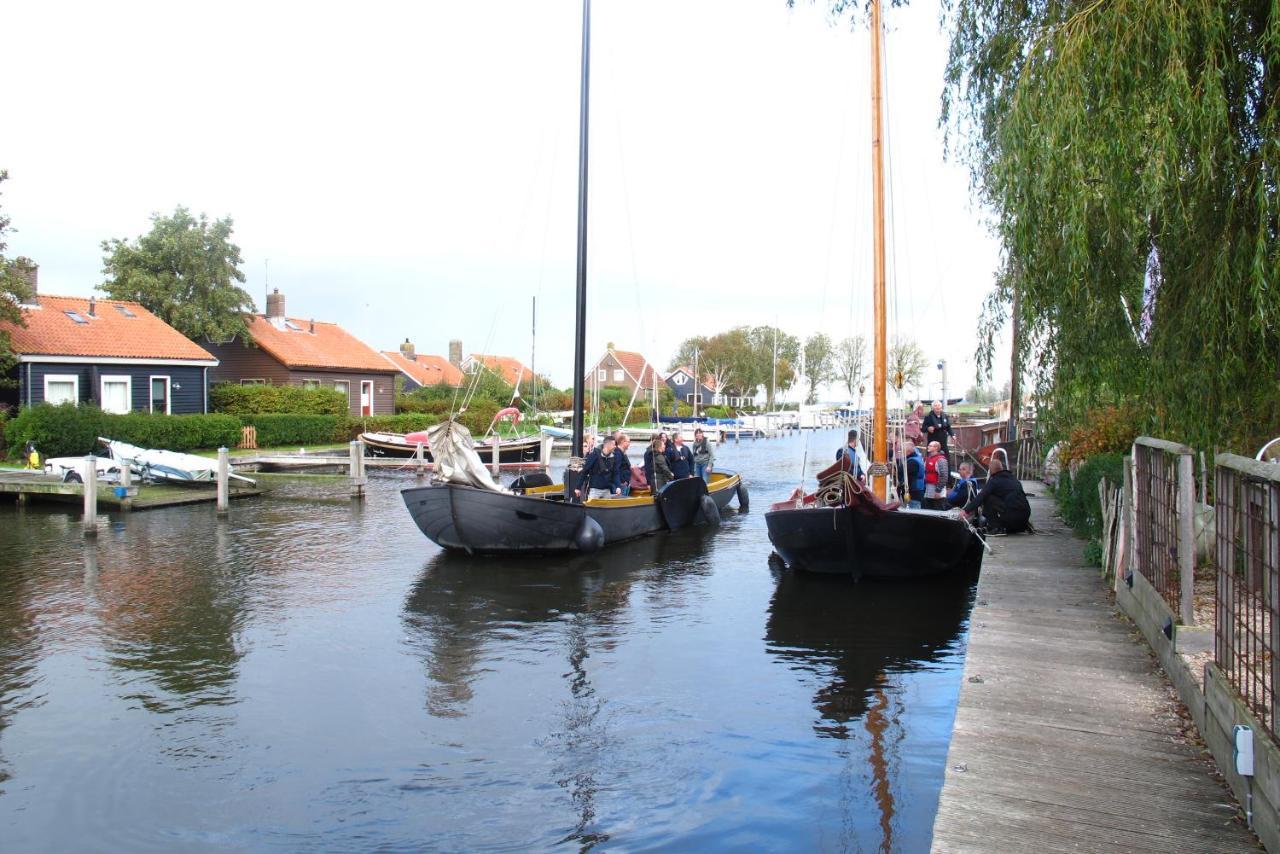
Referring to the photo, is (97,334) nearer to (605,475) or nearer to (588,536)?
(605,475)

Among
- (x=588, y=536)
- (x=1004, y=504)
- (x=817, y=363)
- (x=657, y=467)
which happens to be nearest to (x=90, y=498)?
(x=588, y=536)

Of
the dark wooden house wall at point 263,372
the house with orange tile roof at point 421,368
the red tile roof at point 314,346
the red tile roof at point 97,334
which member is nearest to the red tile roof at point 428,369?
the house with orange tile roof at point 421,368

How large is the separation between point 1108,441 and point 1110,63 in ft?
33.9

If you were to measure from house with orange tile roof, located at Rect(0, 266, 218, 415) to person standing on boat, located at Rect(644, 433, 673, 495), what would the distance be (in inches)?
695

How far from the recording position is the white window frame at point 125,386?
32.5 m

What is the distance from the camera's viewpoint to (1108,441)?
16.5 meters

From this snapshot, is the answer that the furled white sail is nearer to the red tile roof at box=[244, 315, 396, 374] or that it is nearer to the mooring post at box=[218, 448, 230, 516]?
the mooring post at box=[218, 448, 230, 516]

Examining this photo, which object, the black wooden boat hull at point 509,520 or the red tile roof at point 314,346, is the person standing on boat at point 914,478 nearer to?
the black wooden boat hull at point 509,520

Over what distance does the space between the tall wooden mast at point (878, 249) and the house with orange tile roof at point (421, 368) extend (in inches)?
2120

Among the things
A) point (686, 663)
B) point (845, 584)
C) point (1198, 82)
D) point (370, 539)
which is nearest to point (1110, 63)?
point (1198, 82)

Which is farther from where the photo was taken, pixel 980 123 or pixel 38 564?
pixel 38 564

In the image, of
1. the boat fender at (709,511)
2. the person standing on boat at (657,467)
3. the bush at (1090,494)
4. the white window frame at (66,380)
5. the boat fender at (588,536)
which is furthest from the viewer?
the white window frame at (66,380)

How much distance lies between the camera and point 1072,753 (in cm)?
560

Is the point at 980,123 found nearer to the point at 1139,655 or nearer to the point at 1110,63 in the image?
the point at 1110,63
